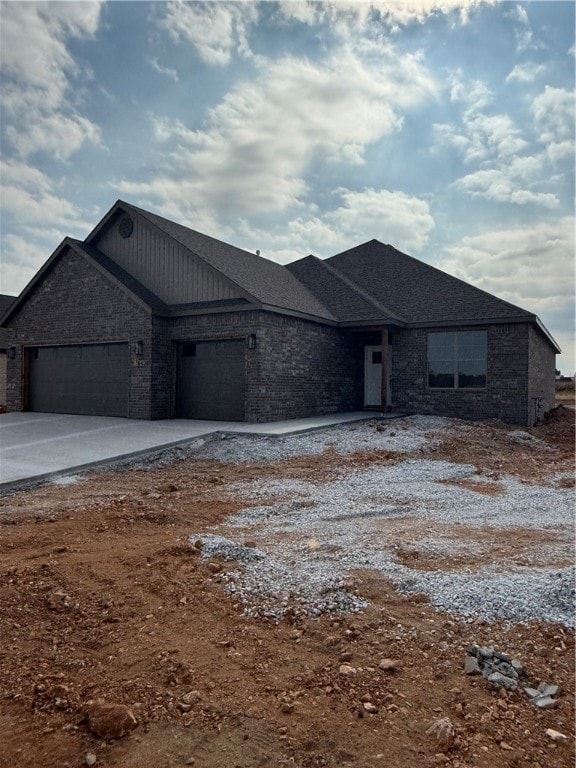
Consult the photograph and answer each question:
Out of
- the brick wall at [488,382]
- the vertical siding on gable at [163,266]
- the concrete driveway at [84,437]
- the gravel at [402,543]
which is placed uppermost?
the vertical siding on gable at [163,266]

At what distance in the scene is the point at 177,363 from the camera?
1476cm

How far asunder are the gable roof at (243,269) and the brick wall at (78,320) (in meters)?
1.89

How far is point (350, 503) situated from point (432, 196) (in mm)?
11326

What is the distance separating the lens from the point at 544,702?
2322 millimetres

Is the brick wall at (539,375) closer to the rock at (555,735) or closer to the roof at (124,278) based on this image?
the roof at (124,278)

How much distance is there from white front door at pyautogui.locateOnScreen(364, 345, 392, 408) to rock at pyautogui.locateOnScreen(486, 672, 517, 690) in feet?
48.9

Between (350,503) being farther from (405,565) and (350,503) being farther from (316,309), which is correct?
(316,309)

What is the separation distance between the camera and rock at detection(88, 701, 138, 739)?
2.12 m

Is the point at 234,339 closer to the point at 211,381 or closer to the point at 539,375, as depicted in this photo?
the point at 211,381

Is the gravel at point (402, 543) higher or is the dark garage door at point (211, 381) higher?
the dark garage door at point (211, 381)

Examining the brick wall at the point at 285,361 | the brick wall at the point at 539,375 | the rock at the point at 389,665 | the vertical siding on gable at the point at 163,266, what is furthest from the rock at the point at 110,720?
the brick wall at the point at 539,375

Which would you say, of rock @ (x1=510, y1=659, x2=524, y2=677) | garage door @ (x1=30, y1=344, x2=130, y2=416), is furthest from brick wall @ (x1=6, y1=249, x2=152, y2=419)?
rock @ (x1=510, y1=659, x2=524, y2=677)

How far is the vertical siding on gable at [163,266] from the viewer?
14266 mm

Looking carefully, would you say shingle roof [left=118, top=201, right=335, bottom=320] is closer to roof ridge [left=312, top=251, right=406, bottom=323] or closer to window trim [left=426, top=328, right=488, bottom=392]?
roof ridge [left=312, top=251, right=406, bottom=323]
